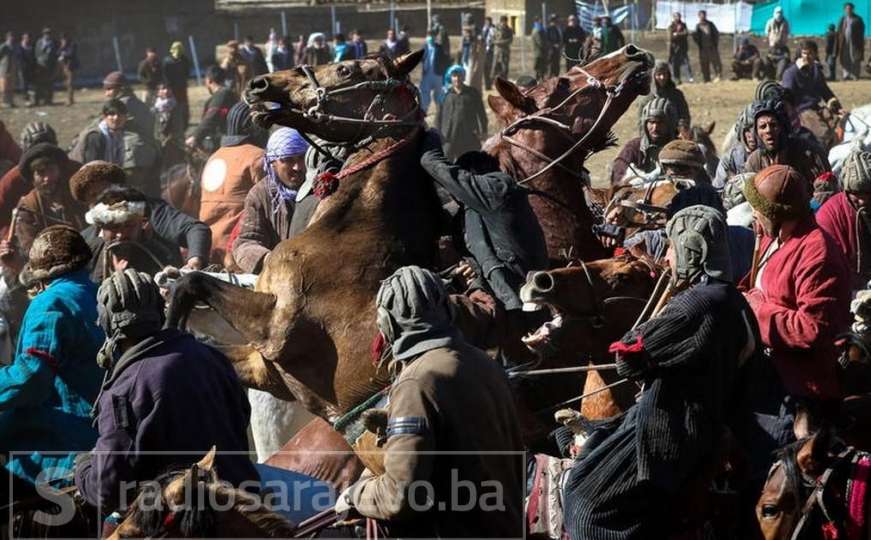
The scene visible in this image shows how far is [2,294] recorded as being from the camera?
11.8 metres

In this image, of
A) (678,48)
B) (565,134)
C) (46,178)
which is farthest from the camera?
(678,48)

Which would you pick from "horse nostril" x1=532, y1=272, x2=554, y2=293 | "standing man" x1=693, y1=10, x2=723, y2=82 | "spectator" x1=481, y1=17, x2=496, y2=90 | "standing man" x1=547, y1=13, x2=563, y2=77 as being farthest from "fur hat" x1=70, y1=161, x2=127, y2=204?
"standing man" x1=693, y1=10, x2=723, y2=82

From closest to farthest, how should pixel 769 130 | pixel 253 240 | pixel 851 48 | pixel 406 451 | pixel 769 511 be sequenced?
pixel 406 451 → pixel 769 511 → pixel 253 240 → pixel 769 130 → pixel 851 48

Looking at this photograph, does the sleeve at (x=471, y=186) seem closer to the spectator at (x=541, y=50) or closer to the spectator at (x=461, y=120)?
the spectator at (x=461, y=120)

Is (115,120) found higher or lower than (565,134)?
lower

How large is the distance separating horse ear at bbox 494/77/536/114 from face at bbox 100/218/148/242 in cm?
231

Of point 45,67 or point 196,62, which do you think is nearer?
point 45,67

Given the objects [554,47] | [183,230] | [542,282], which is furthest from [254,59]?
[542,282]

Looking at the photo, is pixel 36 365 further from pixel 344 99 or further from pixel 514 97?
pixel 514 97

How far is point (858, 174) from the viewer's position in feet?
30.7

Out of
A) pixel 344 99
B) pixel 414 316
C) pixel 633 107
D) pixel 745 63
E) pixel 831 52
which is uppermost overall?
pixel 344 99

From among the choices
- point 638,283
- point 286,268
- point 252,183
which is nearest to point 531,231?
point 638,283

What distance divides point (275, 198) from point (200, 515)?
474 centimetres

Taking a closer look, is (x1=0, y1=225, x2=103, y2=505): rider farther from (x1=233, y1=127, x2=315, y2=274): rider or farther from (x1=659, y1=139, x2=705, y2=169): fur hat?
(x1=659, y1=139, x2=705, y2=169): fur hat
